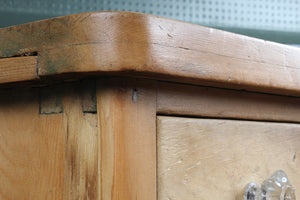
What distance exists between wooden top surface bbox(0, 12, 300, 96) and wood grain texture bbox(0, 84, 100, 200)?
0.04m

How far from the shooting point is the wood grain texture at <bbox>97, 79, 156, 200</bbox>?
28 centimetres

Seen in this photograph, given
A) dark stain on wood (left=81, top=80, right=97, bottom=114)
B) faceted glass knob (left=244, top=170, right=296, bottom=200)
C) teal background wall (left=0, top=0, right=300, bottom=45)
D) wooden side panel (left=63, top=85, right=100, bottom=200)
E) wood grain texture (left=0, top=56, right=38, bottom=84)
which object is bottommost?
faceted glass knob (left=244, top=170, right=296, bottom=200)

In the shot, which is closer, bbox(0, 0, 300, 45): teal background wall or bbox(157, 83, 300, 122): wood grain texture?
bbox(157, 83, 300, 122): wood grain texture

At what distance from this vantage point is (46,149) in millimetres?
318

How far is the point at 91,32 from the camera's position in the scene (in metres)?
0.28

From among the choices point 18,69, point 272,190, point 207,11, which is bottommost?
point 272,190

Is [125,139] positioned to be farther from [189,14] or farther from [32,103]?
[189,14]

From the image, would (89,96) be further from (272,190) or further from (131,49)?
(272,190)

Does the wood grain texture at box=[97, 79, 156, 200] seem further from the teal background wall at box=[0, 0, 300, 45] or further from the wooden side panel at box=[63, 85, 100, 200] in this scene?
the teal background wall at box=[0, 0, 300, 45]

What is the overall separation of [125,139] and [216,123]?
11cm

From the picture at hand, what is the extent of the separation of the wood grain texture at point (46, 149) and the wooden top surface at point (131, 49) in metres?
0.04

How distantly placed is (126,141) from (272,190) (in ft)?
0.59

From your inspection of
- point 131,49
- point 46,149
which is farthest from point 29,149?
point 131,49

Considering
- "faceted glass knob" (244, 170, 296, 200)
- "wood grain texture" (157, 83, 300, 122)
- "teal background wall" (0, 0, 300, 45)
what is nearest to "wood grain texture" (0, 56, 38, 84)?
"wood grain texture" (157, 83, 300, 122)
